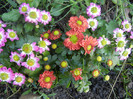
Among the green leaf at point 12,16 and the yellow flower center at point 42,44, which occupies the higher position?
the green leaf at point 12,16

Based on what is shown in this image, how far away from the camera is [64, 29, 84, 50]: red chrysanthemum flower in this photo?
1.54 meters

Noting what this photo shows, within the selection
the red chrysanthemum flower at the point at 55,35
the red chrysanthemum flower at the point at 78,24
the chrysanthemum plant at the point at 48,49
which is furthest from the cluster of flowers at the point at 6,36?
the red chrysanthemum flower at the point at 78,24

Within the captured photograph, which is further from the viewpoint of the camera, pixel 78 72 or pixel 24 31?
pixel 24 31

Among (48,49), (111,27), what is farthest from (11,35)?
(111,27)

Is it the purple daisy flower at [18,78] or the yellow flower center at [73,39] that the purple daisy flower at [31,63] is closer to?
the purple daisy flower at [18,78]

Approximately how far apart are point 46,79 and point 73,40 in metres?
0.49

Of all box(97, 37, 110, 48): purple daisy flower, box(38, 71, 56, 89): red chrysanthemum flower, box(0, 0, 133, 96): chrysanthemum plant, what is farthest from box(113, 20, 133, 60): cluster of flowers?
box(38, 71, 56, 89): red chrysanthemum flower

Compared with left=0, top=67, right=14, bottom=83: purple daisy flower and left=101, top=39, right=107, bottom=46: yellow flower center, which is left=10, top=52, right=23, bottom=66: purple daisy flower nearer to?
left=0, top=67, right=14, bottom=83: purple daisy flower

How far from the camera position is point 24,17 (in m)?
1.59

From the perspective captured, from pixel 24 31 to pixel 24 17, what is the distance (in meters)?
0.15

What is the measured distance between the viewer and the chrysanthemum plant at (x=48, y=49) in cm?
152

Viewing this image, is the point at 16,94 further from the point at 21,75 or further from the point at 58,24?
the point at 58,24

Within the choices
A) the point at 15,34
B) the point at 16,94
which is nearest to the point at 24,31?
the point at 15,34

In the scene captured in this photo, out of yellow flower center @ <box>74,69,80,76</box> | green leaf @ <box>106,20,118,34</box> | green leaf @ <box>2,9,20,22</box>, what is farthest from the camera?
green leaf @ <box>106,20,118,34</box>
